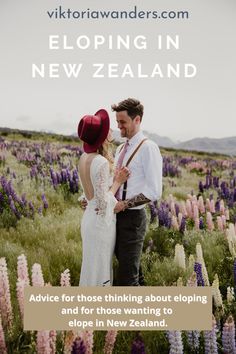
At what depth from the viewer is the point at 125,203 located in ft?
13.8

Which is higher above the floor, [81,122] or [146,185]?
[81,122]

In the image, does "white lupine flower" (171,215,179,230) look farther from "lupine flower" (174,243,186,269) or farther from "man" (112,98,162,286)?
"man" (112,98,162,286)

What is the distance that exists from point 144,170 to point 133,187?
0.18 metres

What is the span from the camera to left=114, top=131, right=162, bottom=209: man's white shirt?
4195 millimetres

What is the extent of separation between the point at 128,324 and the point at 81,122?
177cm

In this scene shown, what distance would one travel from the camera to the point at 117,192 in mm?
4359

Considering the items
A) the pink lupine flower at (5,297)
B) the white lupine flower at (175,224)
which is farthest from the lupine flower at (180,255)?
the pink lupine flower at (5,297)

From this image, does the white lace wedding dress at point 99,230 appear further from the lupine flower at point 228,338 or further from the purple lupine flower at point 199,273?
the lupine flower at point 228,338

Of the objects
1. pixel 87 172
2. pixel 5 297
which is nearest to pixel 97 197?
pixel 87 172

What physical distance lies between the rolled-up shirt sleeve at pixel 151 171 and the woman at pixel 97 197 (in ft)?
0.60

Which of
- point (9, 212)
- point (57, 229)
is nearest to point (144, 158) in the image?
point (57, 229)

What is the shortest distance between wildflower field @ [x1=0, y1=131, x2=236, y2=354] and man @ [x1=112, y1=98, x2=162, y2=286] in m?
0.50

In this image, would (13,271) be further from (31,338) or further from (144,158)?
(144,158)

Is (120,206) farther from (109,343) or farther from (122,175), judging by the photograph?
(109,343)
